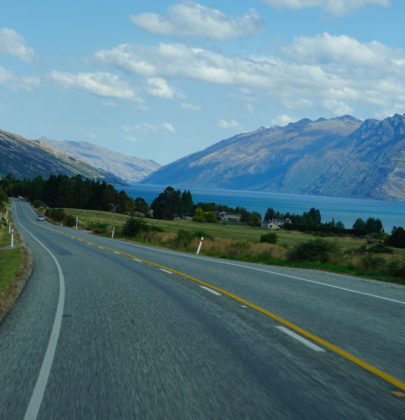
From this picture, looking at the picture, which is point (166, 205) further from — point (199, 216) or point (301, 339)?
point (301, 339)

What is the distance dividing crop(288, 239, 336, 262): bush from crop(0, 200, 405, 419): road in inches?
338

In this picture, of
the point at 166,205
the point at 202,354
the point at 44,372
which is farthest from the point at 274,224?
the point at 44,372

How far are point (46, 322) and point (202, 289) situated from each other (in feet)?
15.1

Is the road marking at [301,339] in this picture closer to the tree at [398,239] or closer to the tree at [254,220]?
the tree at [398,239]

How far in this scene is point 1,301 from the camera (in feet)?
32.3

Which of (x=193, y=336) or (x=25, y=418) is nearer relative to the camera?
(x=25, y=418)

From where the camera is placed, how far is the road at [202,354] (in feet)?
14.2

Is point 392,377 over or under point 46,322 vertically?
over

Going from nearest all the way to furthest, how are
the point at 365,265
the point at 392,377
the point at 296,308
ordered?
1. the point at 392,377
2. the point at 296,308
3. the point at 365,265

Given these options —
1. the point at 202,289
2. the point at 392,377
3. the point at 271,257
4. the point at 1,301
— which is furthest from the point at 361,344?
the point at 271,257

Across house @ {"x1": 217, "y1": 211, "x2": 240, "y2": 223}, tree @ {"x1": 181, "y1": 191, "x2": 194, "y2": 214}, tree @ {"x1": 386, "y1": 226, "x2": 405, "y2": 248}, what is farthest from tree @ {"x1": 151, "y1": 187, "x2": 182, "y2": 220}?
tree @ {"x1": 386, "y1": 226, "x2": 405, "y2": 248}

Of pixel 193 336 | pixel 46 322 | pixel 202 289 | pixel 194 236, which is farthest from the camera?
pixel 194 236

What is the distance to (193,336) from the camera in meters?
6.97

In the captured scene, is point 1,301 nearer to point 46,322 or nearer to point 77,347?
point 46,322
